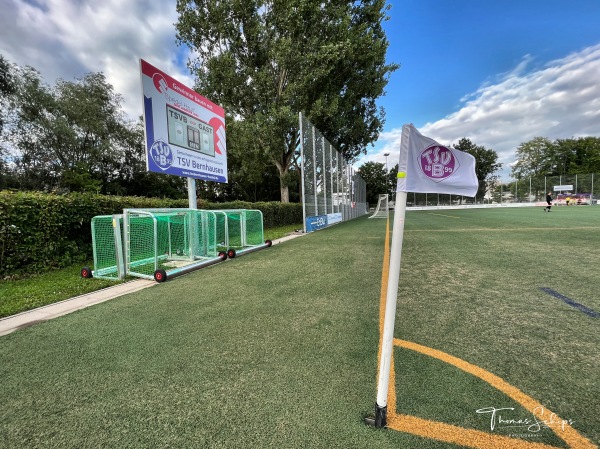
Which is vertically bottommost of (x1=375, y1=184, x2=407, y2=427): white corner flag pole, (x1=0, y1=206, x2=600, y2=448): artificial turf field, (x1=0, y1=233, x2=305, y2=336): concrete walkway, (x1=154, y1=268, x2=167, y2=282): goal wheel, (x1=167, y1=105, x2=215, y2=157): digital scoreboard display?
(x1=0, y1=233, x2=305, y2=336): concrete walkway

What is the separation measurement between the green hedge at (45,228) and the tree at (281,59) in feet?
41.5

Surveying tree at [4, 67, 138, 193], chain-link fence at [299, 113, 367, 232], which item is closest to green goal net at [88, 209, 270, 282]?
chain-link fence at [299, 113, 367, 232]

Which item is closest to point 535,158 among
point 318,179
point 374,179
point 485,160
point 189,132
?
point 485,160

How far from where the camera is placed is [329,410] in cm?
174

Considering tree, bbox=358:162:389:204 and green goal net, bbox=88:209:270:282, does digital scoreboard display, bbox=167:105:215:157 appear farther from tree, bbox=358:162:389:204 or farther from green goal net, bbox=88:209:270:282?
tree, bbox=358:162:389:204

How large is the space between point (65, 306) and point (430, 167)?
4717 millimetres

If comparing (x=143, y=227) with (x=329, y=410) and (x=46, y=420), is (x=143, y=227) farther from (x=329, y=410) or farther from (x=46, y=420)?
(x=329, y=410)

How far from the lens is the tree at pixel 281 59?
17.4m

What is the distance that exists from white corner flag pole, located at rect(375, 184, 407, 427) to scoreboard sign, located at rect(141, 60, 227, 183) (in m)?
5.78

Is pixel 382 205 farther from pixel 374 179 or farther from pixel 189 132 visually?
pixel 374 179

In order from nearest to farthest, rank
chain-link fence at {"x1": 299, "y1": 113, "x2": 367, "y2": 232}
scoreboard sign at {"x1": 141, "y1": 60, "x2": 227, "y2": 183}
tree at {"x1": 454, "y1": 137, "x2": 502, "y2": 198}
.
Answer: scoreboard sign at {"x1": 141, "y1": 60, "x2": 227, "y2": 183}
chain-link fence at {"x1": 299, "y1": 113, "x2": 367, "y2": 232}
tree at {"x1": 454, "y1": 137, "x2": 502, "y2": 198}

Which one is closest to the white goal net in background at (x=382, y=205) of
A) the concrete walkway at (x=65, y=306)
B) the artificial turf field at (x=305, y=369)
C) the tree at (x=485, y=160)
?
the artificial turf field at (x=305, y=369)

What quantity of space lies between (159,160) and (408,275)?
5.64 m

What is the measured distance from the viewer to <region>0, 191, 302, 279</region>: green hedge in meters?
5.25
